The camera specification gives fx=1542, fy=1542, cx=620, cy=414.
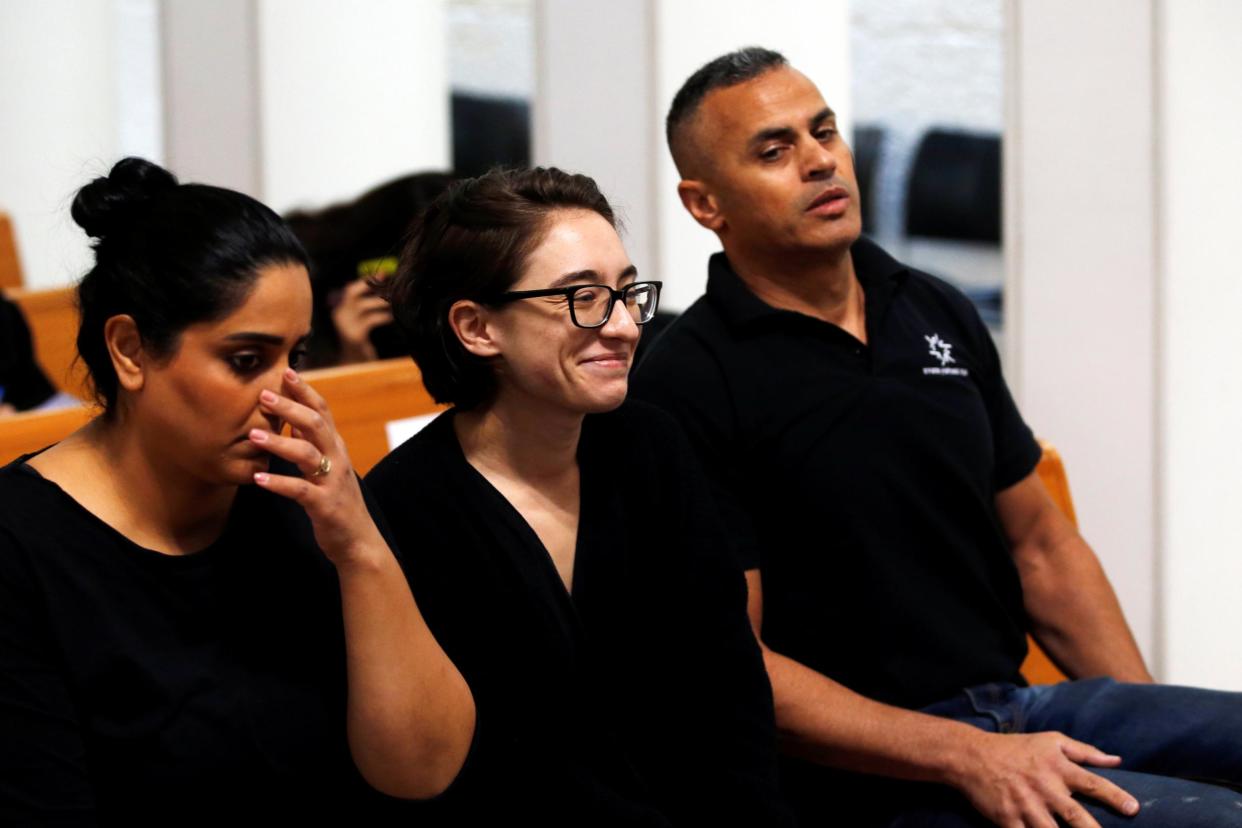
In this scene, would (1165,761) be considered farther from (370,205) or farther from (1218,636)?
(370,205)

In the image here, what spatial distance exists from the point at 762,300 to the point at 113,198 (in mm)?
872

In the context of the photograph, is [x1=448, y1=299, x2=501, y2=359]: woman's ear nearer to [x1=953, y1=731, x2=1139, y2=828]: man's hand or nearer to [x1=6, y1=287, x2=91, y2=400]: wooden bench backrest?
[x1=953, y1=731, x2=1139, y2=828]: man's hand

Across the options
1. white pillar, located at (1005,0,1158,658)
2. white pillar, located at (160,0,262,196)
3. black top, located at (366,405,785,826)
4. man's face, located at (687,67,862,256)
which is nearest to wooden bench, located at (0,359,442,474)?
man's face, located at (687,67,862,256)

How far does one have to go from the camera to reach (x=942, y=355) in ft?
6.68

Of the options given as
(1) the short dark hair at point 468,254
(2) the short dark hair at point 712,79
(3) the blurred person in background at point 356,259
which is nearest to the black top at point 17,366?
(3) the blurred person in background at point 356,259

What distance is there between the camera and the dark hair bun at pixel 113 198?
141cm

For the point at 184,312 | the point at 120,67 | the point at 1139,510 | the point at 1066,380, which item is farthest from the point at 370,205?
the point at 120,67

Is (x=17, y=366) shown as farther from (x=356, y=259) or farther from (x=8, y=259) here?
(x=8, y=259)

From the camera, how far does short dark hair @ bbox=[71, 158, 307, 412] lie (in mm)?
1365

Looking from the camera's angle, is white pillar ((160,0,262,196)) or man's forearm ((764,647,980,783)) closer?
man's forearm ((764,647,980,783))

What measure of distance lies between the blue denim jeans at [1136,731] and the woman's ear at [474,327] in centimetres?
74

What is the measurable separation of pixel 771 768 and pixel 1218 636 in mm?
1702

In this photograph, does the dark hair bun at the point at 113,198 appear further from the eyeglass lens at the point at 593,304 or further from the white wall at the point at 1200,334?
the white wall at the point at 1200,334

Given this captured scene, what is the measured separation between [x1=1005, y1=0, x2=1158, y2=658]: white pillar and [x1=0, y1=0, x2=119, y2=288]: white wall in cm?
276
